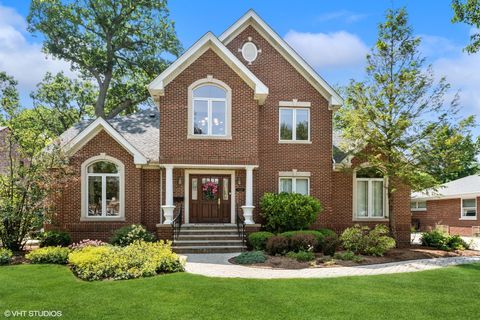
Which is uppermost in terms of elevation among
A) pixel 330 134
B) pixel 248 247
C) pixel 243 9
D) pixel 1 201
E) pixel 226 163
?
pixel 243 9

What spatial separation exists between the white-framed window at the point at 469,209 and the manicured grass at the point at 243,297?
18.6m

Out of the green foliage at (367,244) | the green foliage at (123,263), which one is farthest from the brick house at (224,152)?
the green foliage at (123,263)

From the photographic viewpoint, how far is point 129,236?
13672mm

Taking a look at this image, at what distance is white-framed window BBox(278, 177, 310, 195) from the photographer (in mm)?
16891

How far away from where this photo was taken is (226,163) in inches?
599

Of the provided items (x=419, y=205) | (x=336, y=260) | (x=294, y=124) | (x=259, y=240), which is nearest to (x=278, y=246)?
(x=259, y=240)

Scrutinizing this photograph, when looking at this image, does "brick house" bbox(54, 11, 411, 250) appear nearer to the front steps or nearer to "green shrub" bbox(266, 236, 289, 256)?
the front steps

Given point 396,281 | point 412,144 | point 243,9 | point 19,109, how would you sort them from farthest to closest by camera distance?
1. point 243,9
2. point 412,144
3. point 19,109
4. point 396,281

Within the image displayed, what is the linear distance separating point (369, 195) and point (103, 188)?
11.3 meters

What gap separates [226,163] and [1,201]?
770 centimetres

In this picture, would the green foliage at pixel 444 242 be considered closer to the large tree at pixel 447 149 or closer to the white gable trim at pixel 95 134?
the large tree at pixel 447 149

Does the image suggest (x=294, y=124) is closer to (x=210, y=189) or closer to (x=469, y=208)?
(x=210, y=189)

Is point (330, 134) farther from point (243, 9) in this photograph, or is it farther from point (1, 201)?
point (1, 201)

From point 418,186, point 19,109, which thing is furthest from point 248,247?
point 19,109
